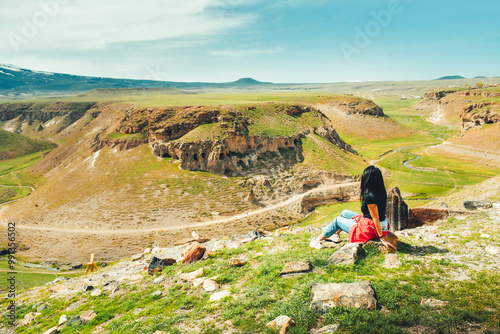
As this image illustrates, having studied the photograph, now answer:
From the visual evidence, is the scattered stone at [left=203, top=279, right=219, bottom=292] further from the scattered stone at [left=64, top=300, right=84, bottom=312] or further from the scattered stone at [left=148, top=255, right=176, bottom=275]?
the scattered stone at [left=64, top=300, right=84, bottom=312]

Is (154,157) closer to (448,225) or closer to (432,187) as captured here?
(448,225)

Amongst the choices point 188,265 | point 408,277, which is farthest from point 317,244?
point 188,265

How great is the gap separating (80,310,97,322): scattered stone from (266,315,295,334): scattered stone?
7746mm

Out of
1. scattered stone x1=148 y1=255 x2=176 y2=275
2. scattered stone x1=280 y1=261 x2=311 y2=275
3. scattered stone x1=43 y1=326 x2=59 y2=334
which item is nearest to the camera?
scattered stone x1=280 y1=261 x2=311 y2=275

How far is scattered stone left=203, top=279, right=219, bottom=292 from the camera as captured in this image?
984 cm

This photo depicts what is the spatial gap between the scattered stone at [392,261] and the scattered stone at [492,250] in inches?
133

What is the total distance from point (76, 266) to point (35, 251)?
8817 mm

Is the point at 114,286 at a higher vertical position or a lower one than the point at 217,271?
lower

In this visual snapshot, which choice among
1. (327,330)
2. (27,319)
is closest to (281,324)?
(327,330)

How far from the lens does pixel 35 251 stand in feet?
119

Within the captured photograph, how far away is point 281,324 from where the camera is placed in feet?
21.7

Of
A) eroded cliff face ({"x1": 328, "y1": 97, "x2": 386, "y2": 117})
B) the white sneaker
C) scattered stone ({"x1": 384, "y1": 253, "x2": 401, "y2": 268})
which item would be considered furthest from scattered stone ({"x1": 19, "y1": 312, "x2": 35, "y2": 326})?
eroded cliff face ({"x1": 328, "y1": 97, "x2": 386, "y2": 117})

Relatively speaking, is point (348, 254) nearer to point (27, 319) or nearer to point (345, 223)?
point (345, 223)

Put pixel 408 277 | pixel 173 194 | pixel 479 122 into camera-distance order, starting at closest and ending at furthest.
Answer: pixel 408 277
pixel 173 194
pixel 479 122
